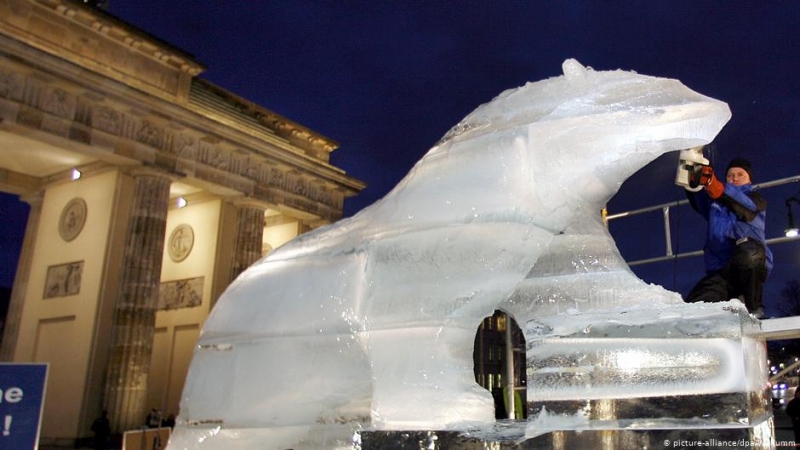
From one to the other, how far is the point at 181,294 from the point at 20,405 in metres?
16.5

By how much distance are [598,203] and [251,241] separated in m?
18.2

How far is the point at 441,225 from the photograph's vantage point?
3.02 meters

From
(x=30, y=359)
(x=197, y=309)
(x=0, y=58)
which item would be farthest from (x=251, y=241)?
(x=0, y=58)

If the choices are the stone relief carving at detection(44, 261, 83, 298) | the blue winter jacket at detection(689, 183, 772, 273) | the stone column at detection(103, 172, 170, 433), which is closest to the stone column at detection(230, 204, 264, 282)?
the stone column at detection(103, 172, 170, 433)

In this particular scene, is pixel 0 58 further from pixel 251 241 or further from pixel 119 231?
pixel 251 241

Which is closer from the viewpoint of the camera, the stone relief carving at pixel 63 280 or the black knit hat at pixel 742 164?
the black knit hat at pixel 742 164

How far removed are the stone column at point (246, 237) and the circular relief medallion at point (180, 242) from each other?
2.35 metres

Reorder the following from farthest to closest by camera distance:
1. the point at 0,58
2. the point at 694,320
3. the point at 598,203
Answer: the point at 0,58 < the point at 598,203 < the point at 694,320

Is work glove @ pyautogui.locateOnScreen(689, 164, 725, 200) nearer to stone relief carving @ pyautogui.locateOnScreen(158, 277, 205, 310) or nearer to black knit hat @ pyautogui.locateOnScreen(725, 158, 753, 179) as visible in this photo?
black knit hat @ pyautogui.locateOnScreen(725, 158, 753, 179)

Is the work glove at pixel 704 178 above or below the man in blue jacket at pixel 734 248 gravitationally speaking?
above

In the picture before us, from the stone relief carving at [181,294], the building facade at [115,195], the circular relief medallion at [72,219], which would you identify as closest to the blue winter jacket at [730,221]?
the building facade at [115,195]

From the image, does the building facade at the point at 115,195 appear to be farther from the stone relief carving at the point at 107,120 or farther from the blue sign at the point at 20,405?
the blue sign at the point at 20,405

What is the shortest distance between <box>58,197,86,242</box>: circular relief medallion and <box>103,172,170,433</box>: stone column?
6.73 ft

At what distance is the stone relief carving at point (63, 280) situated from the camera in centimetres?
1717
